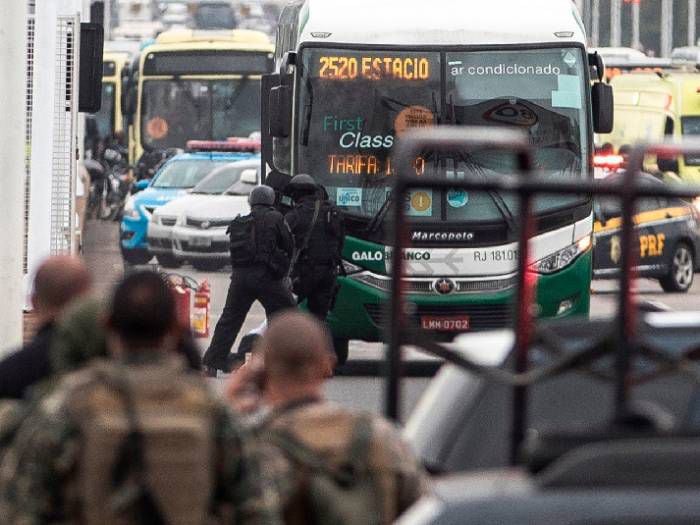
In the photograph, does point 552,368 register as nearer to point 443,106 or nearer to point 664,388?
point 664,388

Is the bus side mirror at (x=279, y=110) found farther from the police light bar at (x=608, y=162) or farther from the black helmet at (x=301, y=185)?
the police light bar at (x=608, y=162)

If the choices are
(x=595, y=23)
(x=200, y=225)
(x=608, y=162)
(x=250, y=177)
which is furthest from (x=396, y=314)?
(x=595, y=23)

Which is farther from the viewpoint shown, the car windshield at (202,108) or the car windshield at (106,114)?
the car windshield at (106,114)

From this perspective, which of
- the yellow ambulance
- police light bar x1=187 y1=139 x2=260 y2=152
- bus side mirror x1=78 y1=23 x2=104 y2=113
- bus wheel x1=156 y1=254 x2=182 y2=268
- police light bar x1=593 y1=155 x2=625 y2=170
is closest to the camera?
bus side mirror x1=78 y1=23 x2=104 y2=113

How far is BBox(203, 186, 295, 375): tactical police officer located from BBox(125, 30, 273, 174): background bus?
2407 centimetres

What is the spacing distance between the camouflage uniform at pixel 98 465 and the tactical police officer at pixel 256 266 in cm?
1083

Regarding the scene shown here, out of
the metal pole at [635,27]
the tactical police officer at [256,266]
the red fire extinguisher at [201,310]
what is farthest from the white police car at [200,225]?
the metal pole at [635,27]

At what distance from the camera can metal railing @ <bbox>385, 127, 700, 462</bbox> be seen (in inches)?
197

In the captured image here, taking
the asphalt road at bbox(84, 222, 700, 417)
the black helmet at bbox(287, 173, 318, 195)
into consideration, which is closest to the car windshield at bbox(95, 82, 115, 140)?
the asphalt road at bbox(84, 222, 700, 417)

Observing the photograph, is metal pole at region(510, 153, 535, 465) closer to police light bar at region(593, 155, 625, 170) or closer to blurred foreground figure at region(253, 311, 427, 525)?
blurred foreground figure at region(253, 311, 427, 525)

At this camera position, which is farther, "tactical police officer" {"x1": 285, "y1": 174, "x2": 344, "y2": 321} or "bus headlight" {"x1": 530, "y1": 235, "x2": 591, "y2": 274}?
"bus headlight" {"x1": 530, "y1": 235, "x2": 591, "y2": 274}

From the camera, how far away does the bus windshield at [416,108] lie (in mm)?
17359

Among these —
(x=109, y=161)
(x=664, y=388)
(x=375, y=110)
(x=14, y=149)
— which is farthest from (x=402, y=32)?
(x=109, y=161)

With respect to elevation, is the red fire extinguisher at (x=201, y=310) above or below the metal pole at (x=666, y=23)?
below
